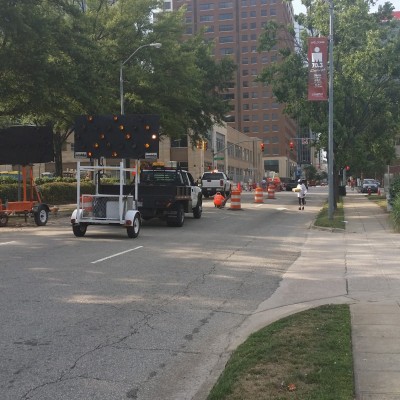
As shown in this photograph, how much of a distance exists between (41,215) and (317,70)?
39.9ft

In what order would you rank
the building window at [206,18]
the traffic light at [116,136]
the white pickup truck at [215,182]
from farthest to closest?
the building window at [206,18]
the white pickup truck at [215,182]
the traffic light at [116,136]

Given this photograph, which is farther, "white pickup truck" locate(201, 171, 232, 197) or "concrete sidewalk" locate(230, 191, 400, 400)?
"white pickup truck" locate(201, 171, 232, 197)

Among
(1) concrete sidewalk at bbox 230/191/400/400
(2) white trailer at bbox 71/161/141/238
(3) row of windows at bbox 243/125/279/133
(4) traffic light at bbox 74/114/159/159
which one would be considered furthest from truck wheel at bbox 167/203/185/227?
(3) row of windows at bbox 243/125/279/133

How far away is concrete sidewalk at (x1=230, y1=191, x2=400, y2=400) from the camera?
4.59 meters

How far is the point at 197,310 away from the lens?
7199 mm

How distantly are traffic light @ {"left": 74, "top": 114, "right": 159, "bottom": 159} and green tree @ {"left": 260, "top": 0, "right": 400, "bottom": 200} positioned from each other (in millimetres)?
13007

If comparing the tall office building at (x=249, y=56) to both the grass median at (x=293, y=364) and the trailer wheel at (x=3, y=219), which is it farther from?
the grass median at (x=293, y=364)

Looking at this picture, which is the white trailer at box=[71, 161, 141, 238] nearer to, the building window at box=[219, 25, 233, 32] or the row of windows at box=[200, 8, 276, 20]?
the row of windows at box=[200, 8, 276, 20]

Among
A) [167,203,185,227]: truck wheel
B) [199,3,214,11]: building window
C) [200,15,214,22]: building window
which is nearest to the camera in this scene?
[167,203,185,227]: truck wheel

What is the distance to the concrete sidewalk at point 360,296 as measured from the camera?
459 cm

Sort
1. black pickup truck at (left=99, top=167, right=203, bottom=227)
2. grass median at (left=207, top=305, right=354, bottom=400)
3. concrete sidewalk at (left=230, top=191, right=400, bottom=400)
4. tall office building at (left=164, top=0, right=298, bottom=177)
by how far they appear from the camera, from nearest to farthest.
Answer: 1. grass median at (left=207, top=305, right=354, bottom=400)
2. concrete sidewalk at (left=230, top=191, right=400, bottom=400)
3. black pickup truck at (left=99, top=167, right=203, bottom=227)
4. tall office building at (left=164, top=0, right=298, bottom=177)

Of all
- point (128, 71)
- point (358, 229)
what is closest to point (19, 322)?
point (358, 229)

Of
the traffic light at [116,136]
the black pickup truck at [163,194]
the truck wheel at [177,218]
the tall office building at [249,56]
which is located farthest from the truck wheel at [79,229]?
the tall office building at [249,56]

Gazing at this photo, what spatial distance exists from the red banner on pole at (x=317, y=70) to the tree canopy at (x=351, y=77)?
557 cm
